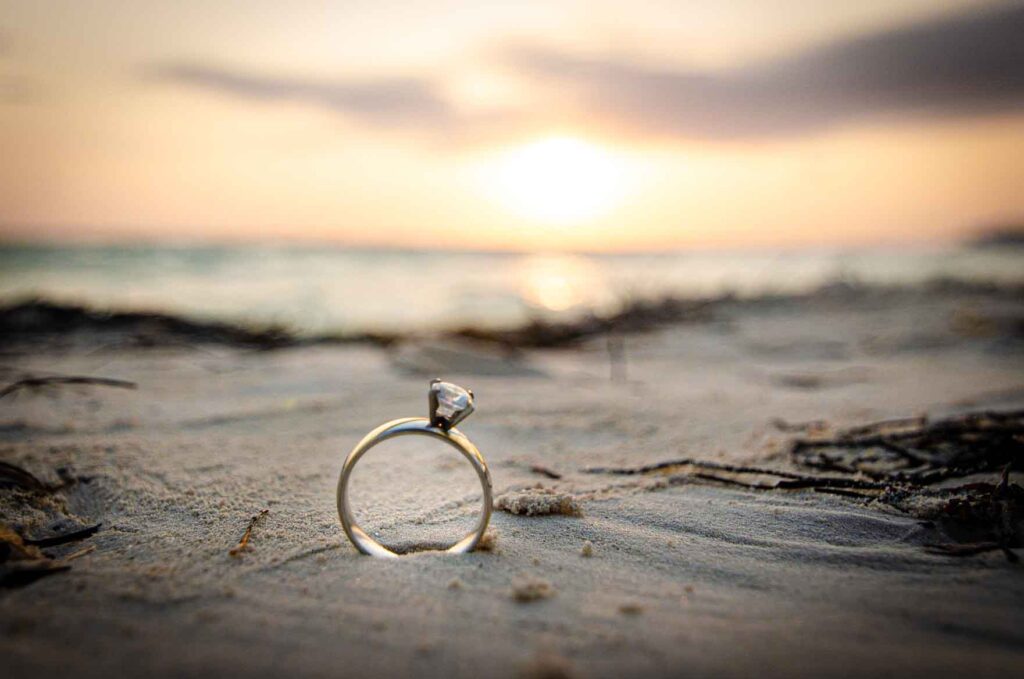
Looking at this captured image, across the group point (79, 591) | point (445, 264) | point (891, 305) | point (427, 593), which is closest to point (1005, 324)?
point (891, 305)

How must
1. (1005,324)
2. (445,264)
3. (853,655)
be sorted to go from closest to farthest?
(853,655), (1005,324), (445,264)

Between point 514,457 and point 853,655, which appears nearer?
point 853,655

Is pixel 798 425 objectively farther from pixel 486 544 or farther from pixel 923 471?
pixel 486 544

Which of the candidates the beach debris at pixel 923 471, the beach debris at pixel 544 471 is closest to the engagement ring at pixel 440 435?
the beach debris at pixel 544 471

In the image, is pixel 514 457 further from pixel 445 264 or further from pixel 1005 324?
pixel 445 264

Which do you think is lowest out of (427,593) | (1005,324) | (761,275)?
(427,593)

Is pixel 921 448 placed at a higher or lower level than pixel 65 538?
higher

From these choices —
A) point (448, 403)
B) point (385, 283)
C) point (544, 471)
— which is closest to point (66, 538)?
point (448, 403)
